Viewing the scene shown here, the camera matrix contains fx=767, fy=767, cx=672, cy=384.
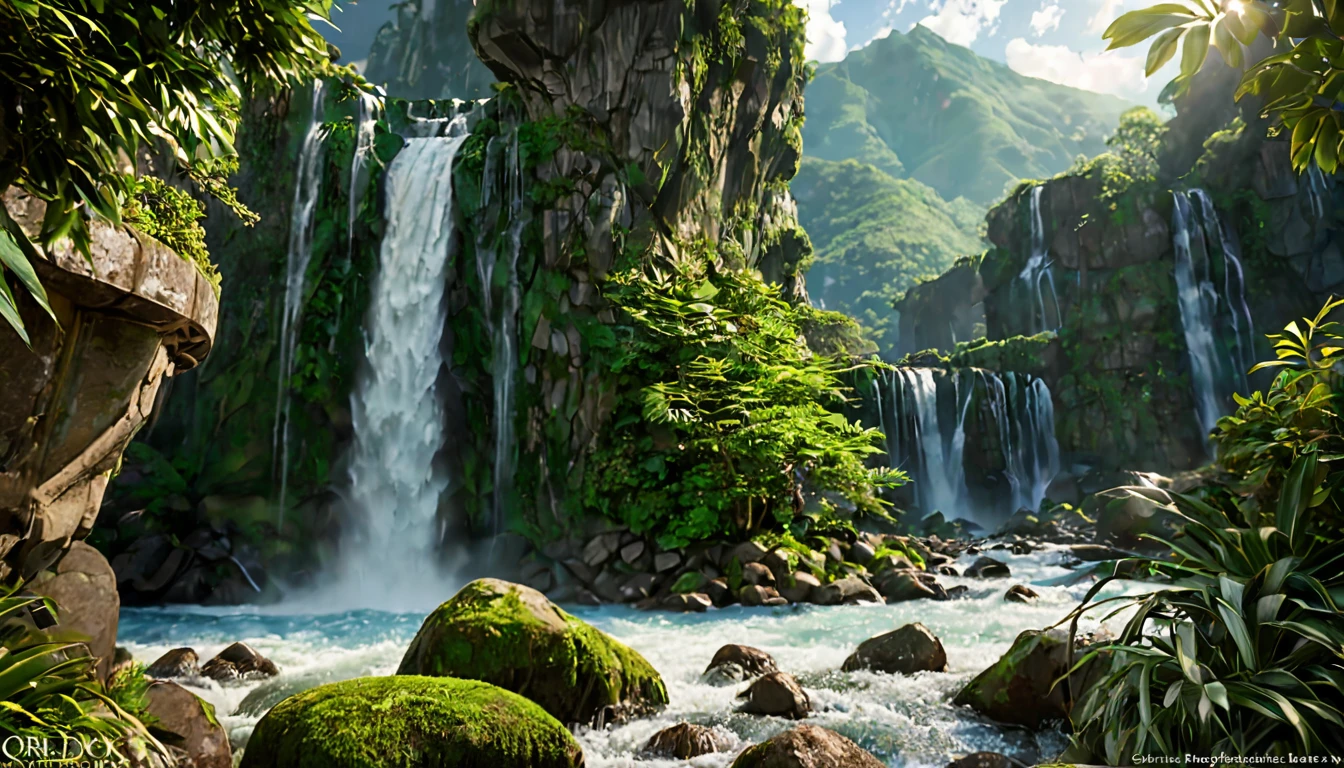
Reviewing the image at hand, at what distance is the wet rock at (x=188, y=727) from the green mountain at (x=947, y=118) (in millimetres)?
98906

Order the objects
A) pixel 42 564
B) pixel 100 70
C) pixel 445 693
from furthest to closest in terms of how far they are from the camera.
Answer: pixel 445 693
pixel 42 564
pixel 100 70

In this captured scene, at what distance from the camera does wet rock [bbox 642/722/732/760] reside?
16.1ft

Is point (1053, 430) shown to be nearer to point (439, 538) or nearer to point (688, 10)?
point (688, 10)

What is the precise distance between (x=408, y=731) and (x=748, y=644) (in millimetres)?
5260

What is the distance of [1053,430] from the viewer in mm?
26562

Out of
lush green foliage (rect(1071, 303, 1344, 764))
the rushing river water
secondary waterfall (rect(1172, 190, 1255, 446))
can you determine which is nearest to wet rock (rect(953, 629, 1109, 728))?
the rushing river water

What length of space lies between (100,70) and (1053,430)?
93.5ft

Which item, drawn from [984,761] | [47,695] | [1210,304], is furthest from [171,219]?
[1210,304]

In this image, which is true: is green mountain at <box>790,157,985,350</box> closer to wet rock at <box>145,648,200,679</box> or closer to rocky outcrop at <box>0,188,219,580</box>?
wet rock at <box>145,648,200,679</box>

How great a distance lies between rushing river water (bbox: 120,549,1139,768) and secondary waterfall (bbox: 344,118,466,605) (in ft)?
6.79

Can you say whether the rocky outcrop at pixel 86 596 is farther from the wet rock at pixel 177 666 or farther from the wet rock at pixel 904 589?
the wet rock at pixel 904 589

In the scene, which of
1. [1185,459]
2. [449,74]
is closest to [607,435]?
[1185,459]

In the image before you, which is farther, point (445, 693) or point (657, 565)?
point (657, 565)

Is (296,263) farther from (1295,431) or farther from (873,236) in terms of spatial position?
(873,236)
